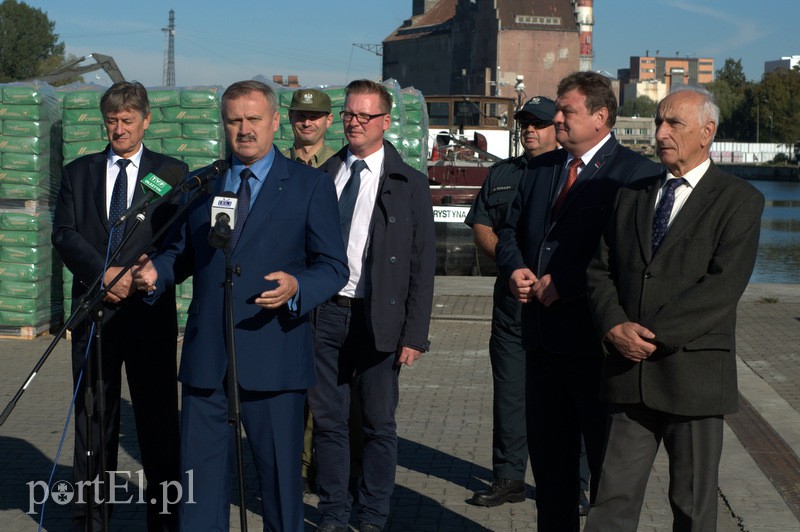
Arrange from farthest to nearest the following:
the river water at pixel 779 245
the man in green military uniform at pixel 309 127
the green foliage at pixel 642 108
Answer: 1. the green foliage at pixel 642 108
2. the river water at pixel 779 245
3. the man in green military uniform at pixel 309 127

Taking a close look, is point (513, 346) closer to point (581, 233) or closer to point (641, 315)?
point (581, 233)

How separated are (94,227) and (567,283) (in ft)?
7.23

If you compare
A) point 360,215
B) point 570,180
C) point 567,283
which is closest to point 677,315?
point 567,283

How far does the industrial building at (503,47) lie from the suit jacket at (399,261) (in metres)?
109

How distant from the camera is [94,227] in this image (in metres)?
5.49

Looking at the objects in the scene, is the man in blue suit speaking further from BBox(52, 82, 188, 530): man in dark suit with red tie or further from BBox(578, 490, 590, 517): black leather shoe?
BBox(578, 490, 590, 517): black leather shoe

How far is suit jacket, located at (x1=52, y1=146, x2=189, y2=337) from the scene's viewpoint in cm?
531

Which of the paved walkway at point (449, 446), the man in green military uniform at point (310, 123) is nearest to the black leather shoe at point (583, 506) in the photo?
the paved walkway at point (449, 446)

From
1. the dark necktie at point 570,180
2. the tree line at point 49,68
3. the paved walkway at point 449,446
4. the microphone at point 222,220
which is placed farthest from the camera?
the tree line at point 49,68

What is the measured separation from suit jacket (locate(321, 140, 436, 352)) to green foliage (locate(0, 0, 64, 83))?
4359 inches

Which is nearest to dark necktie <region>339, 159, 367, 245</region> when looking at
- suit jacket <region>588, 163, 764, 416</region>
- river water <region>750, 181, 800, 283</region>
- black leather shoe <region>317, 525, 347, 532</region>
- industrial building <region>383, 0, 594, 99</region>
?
black leather shoe <region>317, 525, 347, 532</region>

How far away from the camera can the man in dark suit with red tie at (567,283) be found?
4.85 m

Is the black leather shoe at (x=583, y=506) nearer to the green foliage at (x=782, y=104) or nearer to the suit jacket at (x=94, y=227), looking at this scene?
the suit jacket at (x=94, y=227)

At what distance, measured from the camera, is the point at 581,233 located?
489 centimetres
